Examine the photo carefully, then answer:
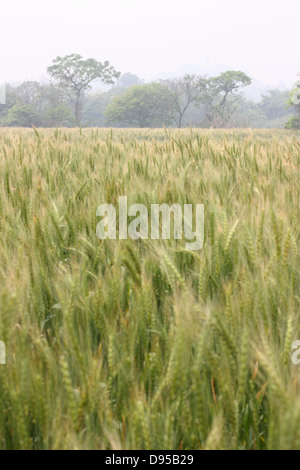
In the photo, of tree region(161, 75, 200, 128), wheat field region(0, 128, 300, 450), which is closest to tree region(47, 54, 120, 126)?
tree region(161, 75, 200, 128)

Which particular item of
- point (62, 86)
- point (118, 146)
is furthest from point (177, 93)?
point (118, 146)

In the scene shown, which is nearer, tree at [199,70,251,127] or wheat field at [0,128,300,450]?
wheat field at [0,128,300,450]

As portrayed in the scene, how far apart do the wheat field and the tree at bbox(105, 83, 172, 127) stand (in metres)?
49.2

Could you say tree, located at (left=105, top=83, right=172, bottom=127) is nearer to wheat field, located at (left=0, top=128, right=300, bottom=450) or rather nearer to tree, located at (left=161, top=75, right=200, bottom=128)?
tree, located at (left=161, top=75, right=200, bottom=128)

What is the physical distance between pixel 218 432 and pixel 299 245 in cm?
71

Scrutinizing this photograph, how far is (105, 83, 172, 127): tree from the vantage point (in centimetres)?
4806

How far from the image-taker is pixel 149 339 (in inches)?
30.5

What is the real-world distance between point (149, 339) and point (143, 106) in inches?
1969

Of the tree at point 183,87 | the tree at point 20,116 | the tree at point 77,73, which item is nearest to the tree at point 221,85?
the tree at point 183,87

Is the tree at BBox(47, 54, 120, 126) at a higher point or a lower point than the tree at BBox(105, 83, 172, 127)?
higher

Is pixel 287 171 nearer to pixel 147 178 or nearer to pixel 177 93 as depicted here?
pixel 147 178

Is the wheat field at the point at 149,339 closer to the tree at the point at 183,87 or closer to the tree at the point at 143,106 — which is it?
the tree at the point at 143,106

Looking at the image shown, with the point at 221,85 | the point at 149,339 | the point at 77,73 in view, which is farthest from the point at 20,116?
the point at 149,339

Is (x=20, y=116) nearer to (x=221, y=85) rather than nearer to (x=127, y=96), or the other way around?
(x=127, y=96)
